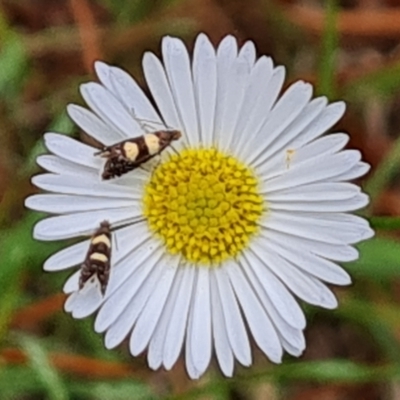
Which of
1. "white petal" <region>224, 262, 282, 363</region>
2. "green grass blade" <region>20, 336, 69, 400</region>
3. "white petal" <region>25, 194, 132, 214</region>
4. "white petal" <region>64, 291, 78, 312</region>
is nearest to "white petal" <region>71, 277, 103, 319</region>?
"white petal" <region>64, 291, 78, 312</region>

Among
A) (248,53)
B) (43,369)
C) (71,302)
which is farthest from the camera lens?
Answer: (43,369)

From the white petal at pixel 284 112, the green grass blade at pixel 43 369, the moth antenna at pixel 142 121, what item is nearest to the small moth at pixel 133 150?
the moth antenna at pixel 142 121

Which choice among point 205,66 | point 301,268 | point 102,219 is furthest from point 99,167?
point 301,268

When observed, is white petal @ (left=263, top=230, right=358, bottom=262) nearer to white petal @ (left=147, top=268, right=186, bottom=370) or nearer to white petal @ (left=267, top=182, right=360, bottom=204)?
white petal @ (left=267, top=182, right=360, bottom=204)

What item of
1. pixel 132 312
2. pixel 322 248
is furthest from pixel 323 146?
pixel 132 312

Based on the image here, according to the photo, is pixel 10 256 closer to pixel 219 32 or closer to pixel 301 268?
pixel 301 268

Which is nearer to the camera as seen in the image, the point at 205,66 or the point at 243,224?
the point at 205,66

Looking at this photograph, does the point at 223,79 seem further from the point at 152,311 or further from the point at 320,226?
the point at 152,311
